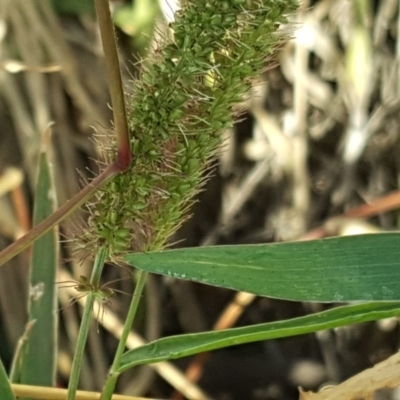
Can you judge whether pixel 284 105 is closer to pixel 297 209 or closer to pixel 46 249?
pixel 297 209

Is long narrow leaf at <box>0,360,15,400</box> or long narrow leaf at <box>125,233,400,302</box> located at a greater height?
long narrow leaf at <box>125,233,400,302</box>

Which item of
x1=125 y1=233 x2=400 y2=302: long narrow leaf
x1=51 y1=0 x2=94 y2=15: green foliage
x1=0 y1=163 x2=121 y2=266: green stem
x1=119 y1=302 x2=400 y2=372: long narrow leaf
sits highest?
x1=51 y1=0 x2=94 y2=15: green foliage

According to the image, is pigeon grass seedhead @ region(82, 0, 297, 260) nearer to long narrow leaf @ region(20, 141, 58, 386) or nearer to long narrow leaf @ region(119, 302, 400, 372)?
long narrow leaf @ region(119, 302, 400, 372)

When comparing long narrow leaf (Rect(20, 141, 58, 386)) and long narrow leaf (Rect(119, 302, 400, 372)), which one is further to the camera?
long narrow leaf (Rect(20, 141, 58, 386))

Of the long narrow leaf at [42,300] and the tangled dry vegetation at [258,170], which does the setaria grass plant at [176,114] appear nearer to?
the long narrow leaf at [42,300]

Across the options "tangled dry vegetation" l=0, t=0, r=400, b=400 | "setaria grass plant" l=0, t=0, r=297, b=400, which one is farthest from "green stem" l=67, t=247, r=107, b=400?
"tangled dry vegetation" l=0, t=0, r=400, b=400

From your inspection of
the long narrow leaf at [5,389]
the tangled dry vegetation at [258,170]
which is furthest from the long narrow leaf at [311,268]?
the tangled dry vegetation at [258,170]

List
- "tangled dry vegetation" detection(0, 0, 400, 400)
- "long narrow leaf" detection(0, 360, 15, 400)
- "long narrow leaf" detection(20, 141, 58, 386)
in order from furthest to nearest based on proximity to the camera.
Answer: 1. "tangled dry vegetation" detection(0, 0, 400, 400)
2. "long narrow leaf" detection(20, 141, 58, 386)
3. "long narrow leaf" detection(0, 360, 15, 400)
